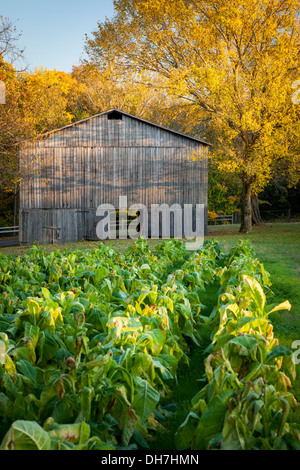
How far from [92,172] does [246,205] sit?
27.3ft

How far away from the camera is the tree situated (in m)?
19.9

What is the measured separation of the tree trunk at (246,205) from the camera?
23.0 meters

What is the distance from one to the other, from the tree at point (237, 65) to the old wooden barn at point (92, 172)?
7.94 feet

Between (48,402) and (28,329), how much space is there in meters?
1.07

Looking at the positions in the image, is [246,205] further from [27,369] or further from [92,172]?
[27,369]

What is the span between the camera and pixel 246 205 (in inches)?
930

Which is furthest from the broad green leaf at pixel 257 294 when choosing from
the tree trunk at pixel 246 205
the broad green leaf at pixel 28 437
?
the tree trunk at pixel 246 205

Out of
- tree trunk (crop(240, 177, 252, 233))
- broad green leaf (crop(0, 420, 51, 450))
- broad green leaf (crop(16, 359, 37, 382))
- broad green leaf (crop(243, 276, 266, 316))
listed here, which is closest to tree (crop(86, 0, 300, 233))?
tree trunk (crop(240, 177, 252, 233))

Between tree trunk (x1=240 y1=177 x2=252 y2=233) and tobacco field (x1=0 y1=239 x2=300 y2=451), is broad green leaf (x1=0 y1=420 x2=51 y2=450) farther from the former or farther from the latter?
tree trunk (x1=240 y1=177 x2=252 y2=233)

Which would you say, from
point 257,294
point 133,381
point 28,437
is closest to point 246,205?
point 257,294

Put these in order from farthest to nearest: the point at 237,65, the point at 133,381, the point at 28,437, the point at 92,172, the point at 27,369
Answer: the point at 92,172 → the point at 237,65 → the point at 27,369 → the point at 133,381 → the point at 28,437

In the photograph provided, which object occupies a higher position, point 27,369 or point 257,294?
point 257,294

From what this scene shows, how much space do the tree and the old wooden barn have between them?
2421mm

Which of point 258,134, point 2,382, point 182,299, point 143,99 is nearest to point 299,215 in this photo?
point 143,99
